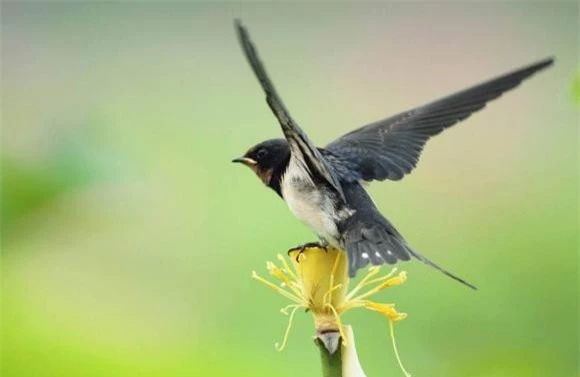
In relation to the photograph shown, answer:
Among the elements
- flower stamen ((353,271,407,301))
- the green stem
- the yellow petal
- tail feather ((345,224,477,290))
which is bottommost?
the green stem

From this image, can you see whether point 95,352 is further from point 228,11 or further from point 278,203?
Answer: point 228,11

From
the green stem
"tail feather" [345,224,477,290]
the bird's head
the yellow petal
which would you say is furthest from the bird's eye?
the green stem

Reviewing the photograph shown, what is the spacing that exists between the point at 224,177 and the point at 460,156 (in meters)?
0.63

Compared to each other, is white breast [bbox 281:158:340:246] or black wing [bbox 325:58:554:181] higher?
black wing [bbox 325:58:554:181]

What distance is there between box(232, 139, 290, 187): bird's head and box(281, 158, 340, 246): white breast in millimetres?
38

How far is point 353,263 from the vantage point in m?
0.73

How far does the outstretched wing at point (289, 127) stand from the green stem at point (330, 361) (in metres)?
0.17

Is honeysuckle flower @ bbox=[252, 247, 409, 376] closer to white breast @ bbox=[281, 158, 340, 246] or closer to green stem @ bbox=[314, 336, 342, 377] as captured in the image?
green stem @ bbox=[314, 336, 342, 377]

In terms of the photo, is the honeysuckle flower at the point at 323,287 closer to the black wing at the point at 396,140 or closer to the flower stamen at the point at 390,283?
the flower stamen at the point at 390,283

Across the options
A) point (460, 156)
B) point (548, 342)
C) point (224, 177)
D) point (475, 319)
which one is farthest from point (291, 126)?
point (460, 156)

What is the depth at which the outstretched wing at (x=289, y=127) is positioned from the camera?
0.64m

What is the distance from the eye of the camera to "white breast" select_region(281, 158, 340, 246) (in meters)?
0.97

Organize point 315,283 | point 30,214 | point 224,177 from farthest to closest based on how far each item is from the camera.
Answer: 1. point 224,177
2. point 30,214
3. point 315,283

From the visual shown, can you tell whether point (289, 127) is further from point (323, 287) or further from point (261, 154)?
point (261, 154)
